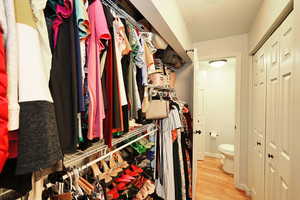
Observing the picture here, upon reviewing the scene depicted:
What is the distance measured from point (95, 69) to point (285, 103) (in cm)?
141

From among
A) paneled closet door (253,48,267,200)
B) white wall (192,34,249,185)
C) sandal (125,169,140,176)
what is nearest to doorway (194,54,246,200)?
white wall (192,34,249,185)

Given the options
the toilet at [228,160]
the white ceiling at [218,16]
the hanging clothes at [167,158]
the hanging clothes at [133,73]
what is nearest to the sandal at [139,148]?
the hanging clothes at [167,158]

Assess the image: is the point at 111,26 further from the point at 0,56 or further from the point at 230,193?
the point at 230,193

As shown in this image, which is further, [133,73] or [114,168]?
[114,168]

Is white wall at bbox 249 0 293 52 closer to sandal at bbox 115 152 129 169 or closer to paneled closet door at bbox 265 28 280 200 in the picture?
paneled closet door at bbox 265 28 280 200

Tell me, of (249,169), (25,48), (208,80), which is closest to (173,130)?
(25,48)

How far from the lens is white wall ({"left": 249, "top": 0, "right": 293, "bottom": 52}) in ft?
3.64

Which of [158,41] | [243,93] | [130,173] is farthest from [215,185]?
[158,41]

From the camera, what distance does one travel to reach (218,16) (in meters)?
1.82

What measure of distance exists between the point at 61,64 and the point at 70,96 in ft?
0.37

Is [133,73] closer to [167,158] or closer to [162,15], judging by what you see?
[162,15]

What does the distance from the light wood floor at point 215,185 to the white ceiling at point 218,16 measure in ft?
7.84

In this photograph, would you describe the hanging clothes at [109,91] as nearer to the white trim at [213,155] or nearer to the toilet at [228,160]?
the toilet at [228,160]

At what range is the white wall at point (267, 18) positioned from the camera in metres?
1.11
